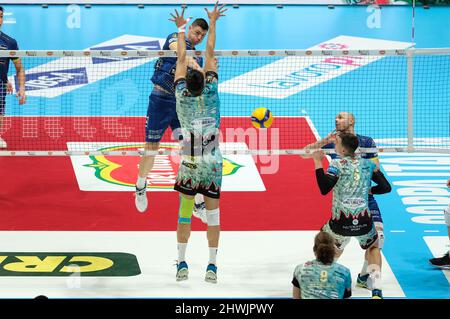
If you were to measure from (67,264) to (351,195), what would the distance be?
387cm

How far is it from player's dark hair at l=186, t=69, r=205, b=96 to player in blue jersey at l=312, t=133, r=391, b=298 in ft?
5.17

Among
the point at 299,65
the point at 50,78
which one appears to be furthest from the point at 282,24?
the point at 50,78

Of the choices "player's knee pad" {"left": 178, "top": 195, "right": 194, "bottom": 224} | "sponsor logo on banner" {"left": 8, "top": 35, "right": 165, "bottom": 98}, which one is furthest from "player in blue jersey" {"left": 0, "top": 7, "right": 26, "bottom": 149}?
"player's knee pad" {"left": 178, "top": 195, "right": 194, "bottom": 224}

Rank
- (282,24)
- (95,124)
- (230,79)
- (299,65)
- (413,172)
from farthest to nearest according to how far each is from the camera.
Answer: (282,24), (299,65), (230,79), (95,124), (413,172)

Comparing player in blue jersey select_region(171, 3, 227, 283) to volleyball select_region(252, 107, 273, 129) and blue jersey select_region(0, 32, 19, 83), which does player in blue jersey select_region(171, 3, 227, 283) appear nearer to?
volleyball select_region(252, 107, 273, 129)

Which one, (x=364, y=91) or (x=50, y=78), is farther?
(x=50, y=78)

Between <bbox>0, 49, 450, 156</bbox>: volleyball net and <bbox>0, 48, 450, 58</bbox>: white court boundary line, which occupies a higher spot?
<bbox>0, 48, 450, 58</bbox>: white court boundary line

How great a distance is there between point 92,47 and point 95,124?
587cm

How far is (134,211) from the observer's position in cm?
1504

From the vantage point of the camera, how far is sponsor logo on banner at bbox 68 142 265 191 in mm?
16234

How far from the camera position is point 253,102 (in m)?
20.9

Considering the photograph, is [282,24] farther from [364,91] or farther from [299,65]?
[364,91]
